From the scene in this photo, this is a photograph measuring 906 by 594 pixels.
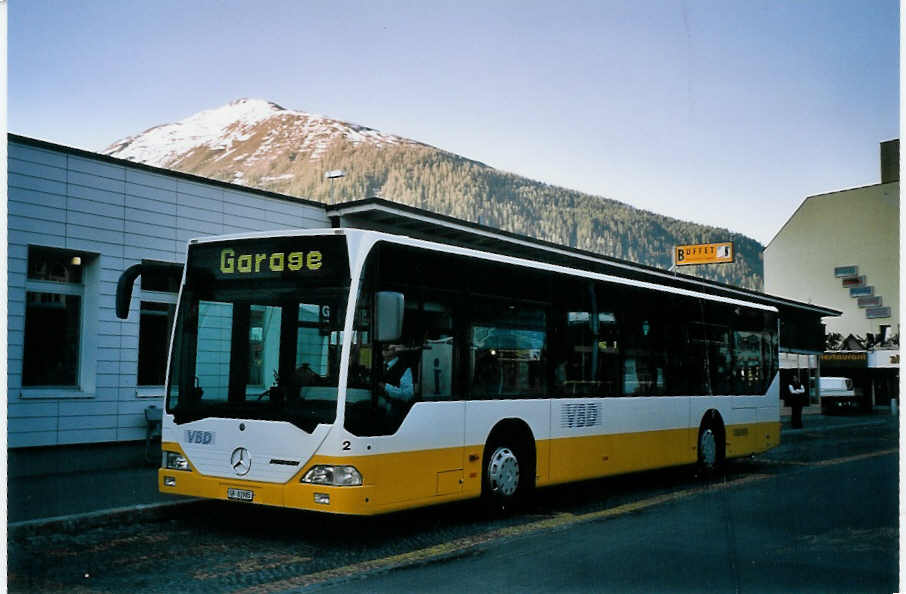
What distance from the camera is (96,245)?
44.1ft

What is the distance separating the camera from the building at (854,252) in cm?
984

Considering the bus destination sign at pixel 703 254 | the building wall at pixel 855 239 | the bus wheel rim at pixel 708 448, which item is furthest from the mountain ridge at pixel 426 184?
the bus wheel rim at pixel 708 448

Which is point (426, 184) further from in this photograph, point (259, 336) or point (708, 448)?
point (259, 336)

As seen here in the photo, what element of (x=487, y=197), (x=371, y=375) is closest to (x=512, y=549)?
(x=371, y=375)

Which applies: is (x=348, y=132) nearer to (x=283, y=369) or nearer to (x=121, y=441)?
(x=121, y=441)

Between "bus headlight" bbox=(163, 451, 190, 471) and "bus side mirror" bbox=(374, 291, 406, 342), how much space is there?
7.75 feet

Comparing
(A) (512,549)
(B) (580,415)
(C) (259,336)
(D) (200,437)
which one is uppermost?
(C) (259,336)

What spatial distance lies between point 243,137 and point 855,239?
43.3ft

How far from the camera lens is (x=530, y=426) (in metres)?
10.5

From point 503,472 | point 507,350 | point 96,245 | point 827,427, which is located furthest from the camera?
point 827,427

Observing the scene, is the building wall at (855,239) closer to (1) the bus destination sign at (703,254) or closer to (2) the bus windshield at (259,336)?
(1) the bus destination sign at (703,254)

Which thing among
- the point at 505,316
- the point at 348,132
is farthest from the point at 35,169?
the point at 348,132

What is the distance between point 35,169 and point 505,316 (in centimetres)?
696

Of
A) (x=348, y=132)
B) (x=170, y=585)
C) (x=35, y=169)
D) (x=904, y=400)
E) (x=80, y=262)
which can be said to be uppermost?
(x=348, y=132)
